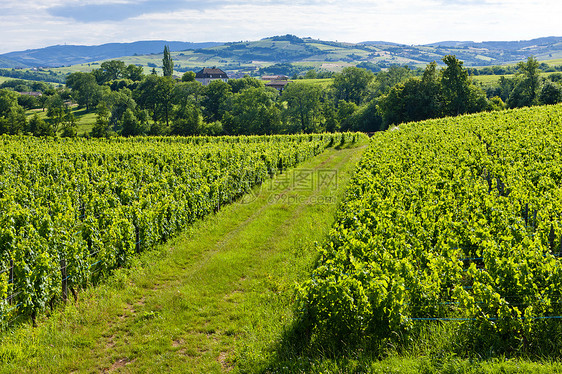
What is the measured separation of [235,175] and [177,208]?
22.5 feet

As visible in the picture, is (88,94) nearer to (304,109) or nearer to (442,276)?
(304,109)

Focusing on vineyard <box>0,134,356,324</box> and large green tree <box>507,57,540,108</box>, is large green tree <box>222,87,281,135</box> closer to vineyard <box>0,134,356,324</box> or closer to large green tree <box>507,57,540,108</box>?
large green tree <box>507,57,540,108</box>

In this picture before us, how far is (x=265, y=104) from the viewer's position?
98812mm

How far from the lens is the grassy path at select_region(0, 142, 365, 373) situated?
26.9 ft

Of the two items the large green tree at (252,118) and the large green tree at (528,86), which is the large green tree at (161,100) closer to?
the large green tree at (252,118)

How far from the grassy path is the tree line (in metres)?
61.1

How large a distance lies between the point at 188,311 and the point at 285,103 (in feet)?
328

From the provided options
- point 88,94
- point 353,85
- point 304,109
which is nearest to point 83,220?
point 304,109

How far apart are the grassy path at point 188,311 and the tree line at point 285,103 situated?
200 ft

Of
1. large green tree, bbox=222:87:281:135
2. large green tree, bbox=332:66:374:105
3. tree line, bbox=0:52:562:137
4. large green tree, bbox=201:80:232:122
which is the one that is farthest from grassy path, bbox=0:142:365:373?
large green tree, bbox=332:66:374:105

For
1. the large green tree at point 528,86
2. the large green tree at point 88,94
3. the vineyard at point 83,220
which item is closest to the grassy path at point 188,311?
the vineyard at point 83,220

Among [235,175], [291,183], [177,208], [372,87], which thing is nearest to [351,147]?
[291,183]

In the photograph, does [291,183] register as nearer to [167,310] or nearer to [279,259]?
[279,259]

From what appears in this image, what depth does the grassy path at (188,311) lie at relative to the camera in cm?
820
